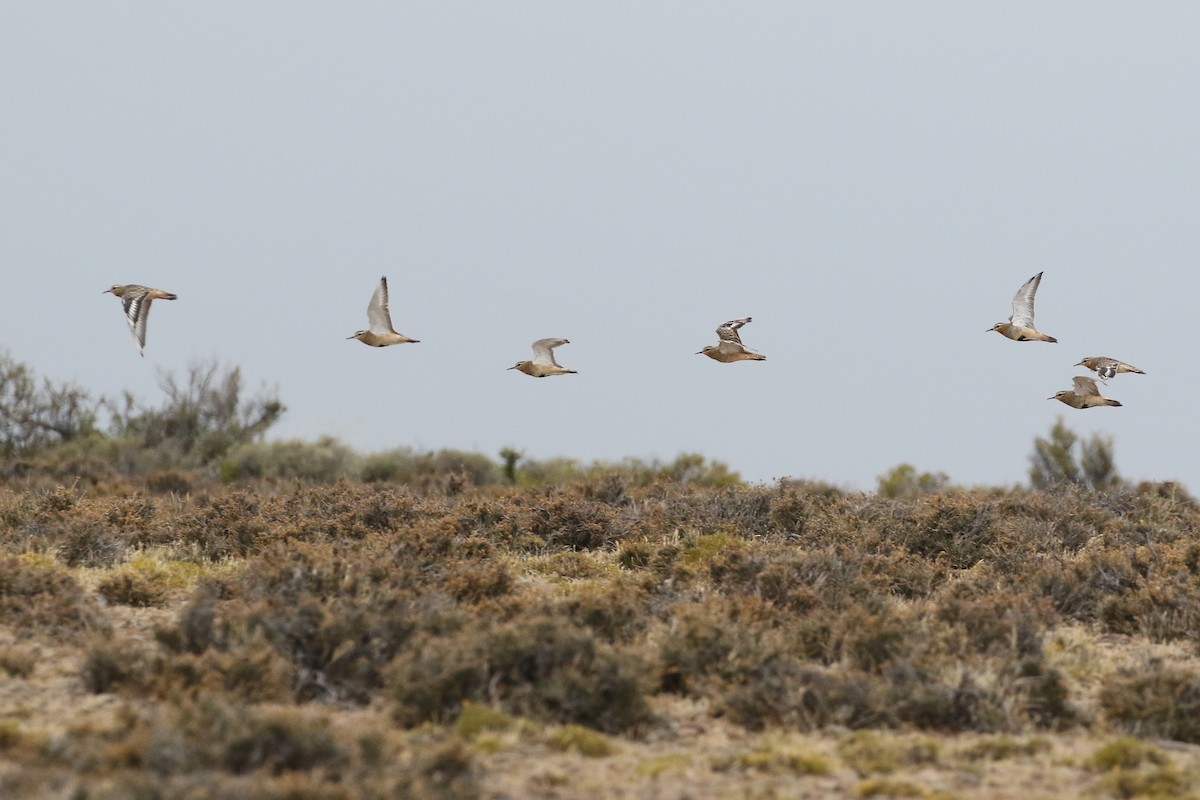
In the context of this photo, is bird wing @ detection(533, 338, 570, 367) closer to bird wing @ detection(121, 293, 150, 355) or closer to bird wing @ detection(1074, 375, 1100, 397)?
bird wing @ detection(121, 293, 150, 355)

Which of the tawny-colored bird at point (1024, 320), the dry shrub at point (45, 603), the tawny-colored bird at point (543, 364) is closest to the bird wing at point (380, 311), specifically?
the tawny-colored bird at point (543, 364)

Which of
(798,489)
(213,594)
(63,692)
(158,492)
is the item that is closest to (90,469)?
(158,492)

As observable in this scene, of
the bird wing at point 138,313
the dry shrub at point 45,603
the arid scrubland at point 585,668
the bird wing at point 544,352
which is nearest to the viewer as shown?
the arid scrubland at point 585,668

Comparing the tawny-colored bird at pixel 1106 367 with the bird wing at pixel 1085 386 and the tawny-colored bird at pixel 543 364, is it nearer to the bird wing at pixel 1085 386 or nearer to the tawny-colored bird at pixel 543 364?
the bird wing at pixel 1085 386

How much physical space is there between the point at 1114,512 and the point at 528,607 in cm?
1141

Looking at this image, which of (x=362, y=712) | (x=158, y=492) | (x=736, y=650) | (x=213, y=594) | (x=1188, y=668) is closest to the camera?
(x=362, y=712)

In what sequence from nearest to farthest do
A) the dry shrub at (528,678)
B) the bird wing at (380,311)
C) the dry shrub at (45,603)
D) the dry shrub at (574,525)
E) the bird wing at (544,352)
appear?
the dry shrub at (528,678), the dry shrub at (45,603), the dry shrub at (574,525), the bird wing at (380,311), the bird wing at (544,352)

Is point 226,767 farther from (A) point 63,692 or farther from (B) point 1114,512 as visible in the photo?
(B) point 1114,512

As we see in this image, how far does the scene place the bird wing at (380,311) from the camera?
712 inches

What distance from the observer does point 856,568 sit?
1359cm

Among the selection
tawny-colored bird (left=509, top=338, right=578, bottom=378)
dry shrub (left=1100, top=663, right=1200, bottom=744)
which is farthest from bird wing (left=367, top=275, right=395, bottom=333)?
dry shrub (left=1100, top=663, right=1200, bottom=744)

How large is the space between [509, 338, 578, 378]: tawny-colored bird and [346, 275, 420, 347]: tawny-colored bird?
1896 mm

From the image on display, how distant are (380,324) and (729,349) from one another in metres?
4.75

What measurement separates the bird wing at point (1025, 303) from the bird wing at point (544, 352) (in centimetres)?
619
